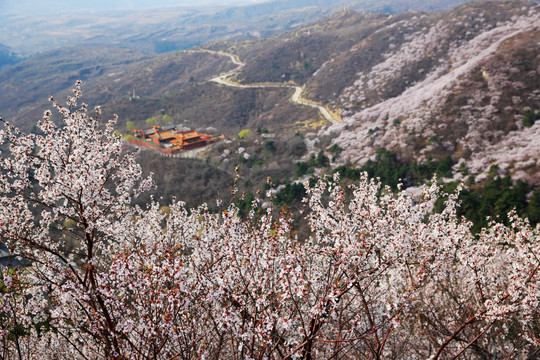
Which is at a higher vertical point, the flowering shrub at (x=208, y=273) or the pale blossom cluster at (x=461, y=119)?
the flowering shrub at (x=208, y=273)

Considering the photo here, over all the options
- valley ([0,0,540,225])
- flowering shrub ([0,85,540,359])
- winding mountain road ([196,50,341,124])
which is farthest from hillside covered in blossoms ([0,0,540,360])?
winding mountain road ([196,50,341,124])

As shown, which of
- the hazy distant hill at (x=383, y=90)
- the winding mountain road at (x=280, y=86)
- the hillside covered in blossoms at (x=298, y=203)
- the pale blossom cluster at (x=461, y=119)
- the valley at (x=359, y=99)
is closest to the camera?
the hillside covered in blossoms at (x=298, y=203)

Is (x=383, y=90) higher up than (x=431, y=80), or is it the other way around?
(x=431, y=80)

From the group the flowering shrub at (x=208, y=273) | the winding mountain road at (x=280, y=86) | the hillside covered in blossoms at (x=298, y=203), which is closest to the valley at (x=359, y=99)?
the hillside covered in blossoms at (x=298, y=203)

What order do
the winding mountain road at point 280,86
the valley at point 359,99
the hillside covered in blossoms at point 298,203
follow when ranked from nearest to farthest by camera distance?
the hillside covered in blossoms at point 298,203
the valley at point 359,99
the winding mountain road at point 280,86

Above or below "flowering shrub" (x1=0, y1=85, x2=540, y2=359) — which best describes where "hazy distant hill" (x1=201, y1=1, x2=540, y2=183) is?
below

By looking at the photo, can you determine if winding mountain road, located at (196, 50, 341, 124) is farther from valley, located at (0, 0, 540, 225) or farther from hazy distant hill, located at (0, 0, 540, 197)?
hazy distant hill, located at (0, 0, 540, 197)

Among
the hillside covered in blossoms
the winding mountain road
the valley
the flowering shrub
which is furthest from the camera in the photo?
the winding mountain road

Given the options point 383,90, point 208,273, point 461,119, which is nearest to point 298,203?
point 461,119

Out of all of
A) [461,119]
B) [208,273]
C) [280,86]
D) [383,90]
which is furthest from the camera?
[280,86]

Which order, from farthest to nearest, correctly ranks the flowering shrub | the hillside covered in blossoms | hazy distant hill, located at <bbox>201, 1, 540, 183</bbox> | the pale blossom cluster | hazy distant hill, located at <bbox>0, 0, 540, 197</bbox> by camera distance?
hazy distant hill, located at <bbox>0, 0, 540, 197</bbox> < hazy distant hill, located at <bbox>201, 1, 540, 183</bbox> < the pale blossom cluster < the hillside covered in blossoms < the flowering shrub

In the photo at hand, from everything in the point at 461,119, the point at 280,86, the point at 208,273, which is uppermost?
the point at 208,273

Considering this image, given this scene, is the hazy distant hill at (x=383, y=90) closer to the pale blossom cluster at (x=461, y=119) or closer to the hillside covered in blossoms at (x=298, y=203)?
the pale blossom cluster at (x=461, y=119)

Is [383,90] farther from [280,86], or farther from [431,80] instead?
[280,86]
